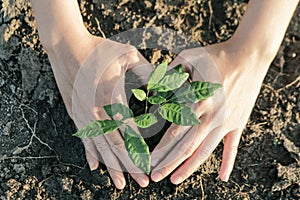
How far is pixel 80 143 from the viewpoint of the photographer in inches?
78.7

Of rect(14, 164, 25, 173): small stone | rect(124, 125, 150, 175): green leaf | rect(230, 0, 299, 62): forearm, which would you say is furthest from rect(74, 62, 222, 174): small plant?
rect(14, 164, 25, 173): small stone

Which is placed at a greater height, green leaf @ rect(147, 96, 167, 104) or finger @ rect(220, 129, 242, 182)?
green leaf @ rect(147, 96, 167, 104)

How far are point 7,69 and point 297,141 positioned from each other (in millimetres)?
1156

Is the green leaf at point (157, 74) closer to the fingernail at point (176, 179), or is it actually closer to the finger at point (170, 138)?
the finger at point (170, 138)

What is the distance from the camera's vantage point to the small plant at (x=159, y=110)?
170 cm

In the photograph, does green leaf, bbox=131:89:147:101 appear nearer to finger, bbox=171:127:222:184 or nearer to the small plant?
the small plant

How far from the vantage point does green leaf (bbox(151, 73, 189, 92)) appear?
172cm

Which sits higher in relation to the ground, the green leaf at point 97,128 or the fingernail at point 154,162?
the green leaf at point 97,128

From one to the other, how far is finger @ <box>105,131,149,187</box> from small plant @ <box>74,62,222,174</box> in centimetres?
6

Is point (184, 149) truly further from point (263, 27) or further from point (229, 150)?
point (263, 27)

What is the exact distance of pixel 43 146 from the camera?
2.03 meters

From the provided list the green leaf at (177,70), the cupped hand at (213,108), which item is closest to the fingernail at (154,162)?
the cupped hand at (213,108)

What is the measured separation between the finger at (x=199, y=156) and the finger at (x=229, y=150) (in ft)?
0.20

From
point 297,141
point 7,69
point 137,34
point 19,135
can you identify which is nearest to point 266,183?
point 297,141
